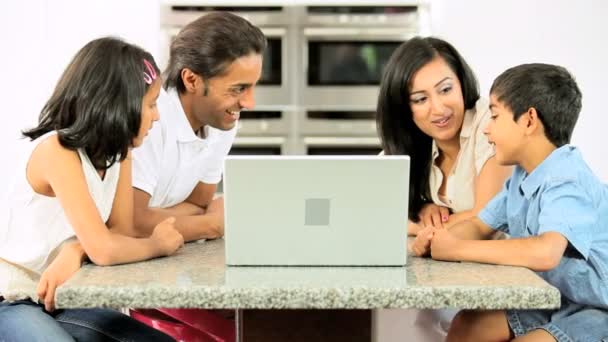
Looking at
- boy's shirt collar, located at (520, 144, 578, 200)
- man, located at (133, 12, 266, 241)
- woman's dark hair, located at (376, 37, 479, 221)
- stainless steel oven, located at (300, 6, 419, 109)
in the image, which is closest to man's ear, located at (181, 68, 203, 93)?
man, located at (133, 12, 266, 241)

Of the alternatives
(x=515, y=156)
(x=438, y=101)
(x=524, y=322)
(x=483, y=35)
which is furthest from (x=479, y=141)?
(x=483, y=35)

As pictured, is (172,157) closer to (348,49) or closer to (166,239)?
(166,239)

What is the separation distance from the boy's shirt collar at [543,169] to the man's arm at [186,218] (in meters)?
0.68

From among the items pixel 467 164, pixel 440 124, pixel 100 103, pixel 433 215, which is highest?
pixel 100 103

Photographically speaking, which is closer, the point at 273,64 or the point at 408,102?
the point at 408,102

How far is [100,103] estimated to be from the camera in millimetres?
1900

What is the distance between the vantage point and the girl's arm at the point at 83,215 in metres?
1.73

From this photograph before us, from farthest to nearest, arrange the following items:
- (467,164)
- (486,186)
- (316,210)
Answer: (467,164) < (486,186) < (316,210)

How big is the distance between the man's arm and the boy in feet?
1.60

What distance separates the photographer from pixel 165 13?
439cm

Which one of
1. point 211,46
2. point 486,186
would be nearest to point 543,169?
point 486,186

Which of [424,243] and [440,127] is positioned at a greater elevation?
[440,127]

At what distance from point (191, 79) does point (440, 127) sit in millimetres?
650

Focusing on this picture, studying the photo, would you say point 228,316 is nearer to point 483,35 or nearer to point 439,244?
point 439,244
